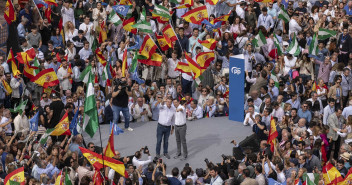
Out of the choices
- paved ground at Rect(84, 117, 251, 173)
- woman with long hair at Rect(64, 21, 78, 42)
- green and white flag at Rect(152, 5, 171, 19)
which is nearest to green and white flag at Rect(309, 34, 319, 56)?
paved ground at Rect(84, 117, 251, 173)

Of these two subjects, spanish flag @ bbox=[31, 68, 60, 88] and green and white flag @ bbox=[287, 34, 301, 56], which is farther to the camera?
green and white flag @ bbox=[287, 34, 301, 56]

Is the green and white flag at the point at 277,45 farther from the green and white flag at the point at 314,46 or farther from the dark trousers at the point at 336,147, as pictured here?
the dark trousers at the point at 336,147

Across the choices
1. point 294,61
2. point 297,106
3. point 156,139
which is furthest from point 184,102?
point 294,61

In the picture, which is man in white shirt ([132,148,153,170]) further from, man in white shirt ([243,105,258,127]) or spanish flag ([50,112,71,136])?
man in white shirt ([243,105,258,127])

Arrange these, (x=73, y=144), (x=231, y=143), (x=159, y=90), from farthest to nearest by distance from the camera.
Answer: (x=159, y=90) < (x=231, y=143) < (x=73, y=144)

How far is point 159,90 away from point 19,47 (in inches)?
192

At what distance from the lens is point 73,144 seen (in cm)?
2573

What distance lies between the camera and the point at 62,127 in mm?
25469

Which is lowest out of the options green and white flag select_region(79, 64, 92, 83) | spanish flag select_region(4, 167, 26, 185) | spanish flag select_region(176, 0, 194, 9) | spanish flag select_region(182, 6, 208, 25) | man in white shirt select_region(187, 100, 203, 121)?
spanish flag select_region(4, 167, 26, 185)

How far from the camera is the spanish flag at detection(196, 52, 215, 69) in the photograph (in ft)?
96.7

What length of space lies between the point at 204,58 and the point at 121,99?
10.4ft

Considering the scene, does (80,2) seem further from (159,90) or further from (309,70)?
(309,70)

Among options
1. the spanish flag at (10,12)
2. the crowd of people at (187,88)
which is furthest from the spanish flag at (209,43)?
the spanish flag at (10,12)

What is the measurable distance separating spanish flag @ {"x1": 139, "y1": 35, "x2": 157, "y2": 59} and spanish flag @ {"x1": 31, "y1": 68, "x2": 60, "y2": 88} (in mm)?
2946
